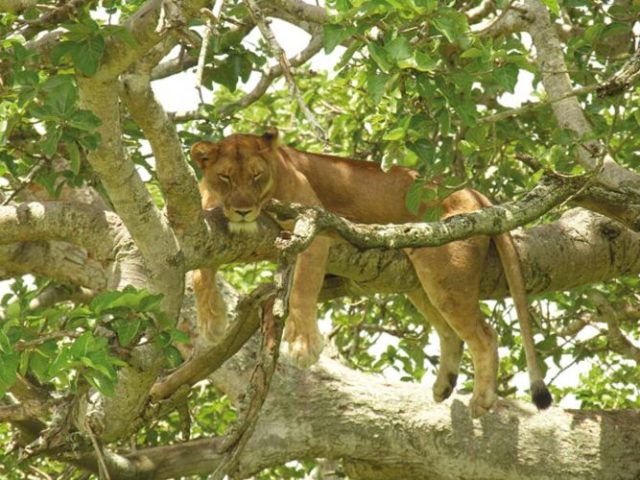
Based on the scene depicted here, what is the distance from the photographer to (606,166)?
236 inches

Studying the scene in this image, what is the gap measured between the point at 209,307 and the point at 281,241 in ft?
7.95

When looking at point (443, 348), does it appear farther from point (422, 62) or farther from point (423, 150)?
point (422, 62)

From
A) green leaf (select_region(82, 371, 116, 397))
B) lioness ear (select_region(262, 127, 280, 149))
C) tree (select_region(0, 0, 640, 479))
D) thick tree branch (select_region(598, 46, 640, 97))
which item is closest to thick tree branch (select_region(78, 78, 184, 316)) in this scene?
tree (select_region(0, 0, 640, 479))

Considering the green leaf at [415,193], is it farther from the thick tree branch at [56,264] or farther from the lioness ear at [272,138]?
the thick tree branch at [56,264]

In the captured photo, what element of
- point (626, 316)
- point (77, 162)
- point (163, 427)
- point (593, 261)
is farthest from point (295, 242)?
point (163, 427)

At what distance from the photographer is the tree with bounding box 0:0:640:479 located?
4.17m

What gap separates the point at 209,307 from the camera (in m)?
6.07

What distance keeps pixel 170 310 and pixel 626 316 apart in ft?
12.1

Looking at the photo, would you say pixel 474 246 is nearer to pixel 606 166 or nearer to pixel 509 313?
pixel 606 166

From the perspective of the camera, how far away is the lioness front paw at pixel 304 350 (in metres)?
5.82

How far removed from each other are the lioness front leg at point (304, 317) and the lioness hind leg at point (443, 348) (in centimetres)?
100

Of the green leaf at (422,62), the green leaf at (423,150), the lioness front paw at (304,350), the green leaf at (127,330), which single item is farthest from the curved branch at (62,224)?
the green leaf at (422,62)

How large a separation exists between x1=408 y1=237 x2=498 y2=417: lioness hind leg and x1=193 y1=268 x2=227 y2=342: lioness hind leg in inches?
40.0

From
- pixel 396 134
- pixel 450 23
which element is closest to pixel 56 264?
pixel 396 134
